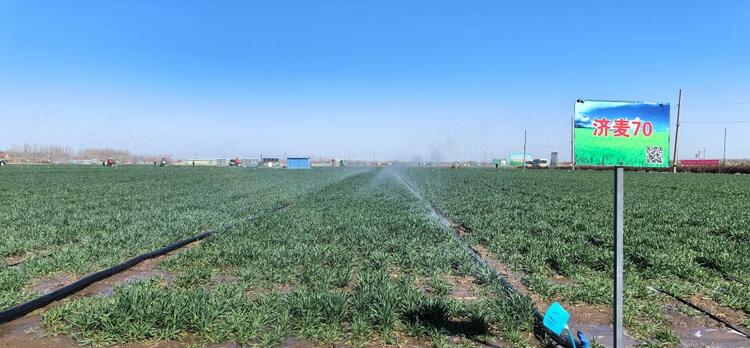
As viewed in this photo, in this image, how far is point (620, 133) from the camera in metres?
2.74

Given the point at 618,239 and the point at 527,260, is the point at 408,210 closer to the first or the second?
the point at 527,260

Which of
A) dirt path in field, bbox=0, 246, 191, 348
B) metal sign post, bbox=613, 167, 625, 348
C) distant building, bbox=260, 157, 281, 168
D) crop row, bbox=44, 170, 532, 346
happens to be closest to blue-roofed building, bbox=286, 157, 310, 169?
distant building, bbox=260, 157, 281, 168

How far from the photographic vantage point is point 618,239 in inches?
119

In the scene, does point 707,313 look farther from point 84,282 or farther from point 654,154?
point 84,282

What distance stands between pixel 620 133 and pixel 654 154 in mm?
284

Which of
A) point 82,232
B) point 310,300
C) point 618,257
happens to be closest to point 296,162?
point 82,232

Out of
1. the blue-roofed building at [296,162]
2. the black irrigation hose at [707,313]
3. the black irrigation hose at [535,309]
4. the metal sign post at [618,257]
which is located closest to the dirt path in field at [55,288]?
the black irrigation hose at [535,309]

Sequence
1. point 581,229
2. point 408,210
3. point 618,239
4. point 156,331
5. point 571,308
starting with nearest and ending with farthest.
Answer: point 618,239 → point 156,331 → point 571,308 → point 581,229 → point 408,210

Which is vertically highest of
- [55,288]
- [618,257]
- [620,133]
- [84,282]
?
[620,133]

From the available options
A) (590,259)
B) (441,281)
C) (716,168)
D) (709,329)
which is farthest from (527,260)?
(716,168)

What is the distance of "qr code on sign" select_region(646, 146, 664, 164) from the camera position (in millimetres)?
2775

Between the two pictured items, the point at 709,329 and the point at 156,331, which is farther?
the point at 709,329

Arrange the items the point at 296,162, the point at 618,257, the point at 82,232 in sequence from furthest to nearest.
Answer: the point at 296,162, the point at 82,232, the point at 618,257

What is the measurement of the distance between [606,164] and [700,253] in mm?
5770
